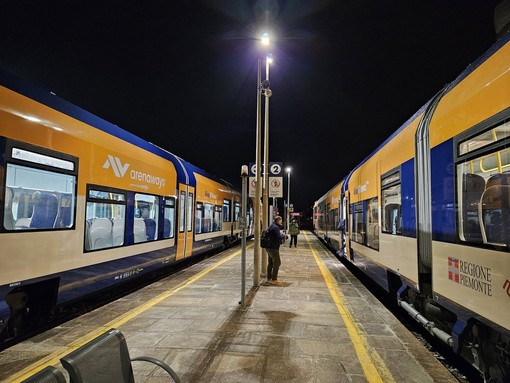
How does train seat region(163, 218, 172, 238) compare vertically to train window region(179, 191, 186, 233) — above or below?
below

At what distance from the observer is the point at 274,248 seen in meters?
8.62

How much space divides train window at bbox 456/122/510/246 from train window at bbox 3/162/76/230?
5.10 meters

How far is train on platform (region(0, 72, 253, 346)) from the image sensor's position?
4.44m

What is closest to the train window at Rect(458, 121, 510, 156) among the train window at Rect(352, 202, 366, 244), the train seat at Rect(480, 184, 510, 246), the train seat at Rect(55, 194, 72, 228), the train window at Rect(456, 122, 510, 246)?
the train window at Rect(456, 122, 510, 246)

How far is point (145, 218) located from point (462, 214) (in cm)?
639

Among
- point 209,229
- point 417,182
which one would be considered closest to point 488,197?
point 417,182

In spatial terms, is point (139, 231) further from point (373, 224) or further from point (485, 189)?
point (485, 189)

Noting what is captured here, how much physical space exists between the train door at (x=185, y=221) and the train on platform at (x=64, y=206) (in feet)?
4.31

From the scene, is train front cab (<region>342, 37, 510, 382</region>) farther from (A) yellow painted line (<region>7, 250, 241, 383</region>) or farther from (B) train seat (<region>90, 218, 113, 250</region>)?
(B) train seat (<region>90, 218, 113, 250</region>)

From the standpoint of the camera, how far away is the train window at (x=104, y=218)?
5.98m

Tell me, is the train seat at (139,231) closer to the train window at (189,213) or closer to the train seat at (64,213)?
the train seat at (64,213)

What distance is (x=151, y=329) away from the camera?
5.15m

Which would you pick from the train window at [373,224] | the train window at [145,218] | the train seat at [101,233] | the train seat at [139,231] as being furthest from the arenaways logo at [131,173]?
the train window at [373,224]

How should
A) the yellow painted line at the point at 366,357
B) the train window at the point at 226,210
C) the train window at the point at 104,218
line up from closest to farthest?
the yellow painted line at the point at 366,357 < the train window at the point at 104,218 < the train window at the point at 226,210
